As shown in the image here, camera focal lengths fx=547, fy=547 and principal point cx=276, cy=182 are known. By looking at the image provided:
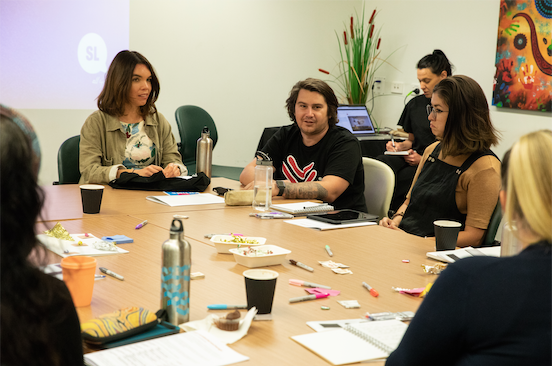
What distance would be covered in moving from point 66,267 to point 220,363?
1.54 ft

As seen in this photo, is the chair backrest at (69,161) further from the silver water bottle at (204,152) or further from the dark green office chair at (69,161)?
the silver water bottle at (204,152)

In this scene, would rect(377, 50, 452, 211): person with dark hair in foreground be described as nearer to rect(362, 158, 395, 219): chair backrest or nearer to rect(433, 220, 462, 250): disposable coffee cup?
rect(362, 158, 395, 219): chair backrest

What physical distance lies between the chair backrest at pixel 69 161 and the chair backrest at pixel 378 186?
164cm

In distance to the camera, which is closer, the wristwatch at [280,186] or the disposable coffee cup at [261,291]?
the disposable coffee cup at [261,291]

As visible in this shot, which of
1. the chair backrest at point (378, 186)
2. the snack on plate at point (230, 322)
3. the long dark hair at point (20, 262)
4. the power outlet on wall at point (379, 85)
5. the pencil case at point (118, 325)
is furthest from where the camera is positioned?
the power outlet on wall at point (379, 85)

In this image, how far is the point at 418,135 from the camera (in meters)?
4.86

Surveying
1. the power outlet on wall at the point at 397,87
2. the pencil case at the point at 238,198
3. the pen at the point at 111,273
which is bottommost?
the pen at the point at 111,273

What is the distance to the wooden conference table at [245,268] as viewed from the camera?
124cm

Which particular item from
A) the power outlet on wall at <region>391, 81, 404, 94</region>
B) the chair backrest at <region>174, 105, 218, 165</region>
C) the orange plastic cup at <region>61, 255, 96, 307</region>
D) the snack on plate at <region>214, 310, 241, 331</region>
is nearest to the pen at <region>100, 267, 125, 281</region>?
the orange plastic cup at <region>61, 255, 96, 307</region>

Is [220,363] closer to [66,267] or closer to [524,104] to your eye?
[66,267]

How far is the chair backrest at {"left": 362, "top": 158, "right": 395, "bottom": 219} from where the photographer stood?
2879 mm

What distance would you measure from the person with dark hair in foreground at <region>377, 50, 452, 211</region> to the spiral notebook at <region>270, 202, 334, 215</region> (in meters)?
Result: 2.08

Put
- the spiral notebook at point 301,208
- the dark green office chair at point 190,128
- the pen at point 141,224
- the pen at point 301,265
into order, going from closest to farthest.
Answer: the pen at point 301,265 → the pen at point 141,224 → the spiral notebook at point 301,208 → the dark green office chair at point 190,128

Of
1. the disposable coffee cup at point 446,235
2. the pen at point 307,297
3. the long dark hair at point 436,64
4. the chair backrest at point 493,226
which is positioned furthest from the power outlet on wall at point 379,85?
the pen at point 307,297
